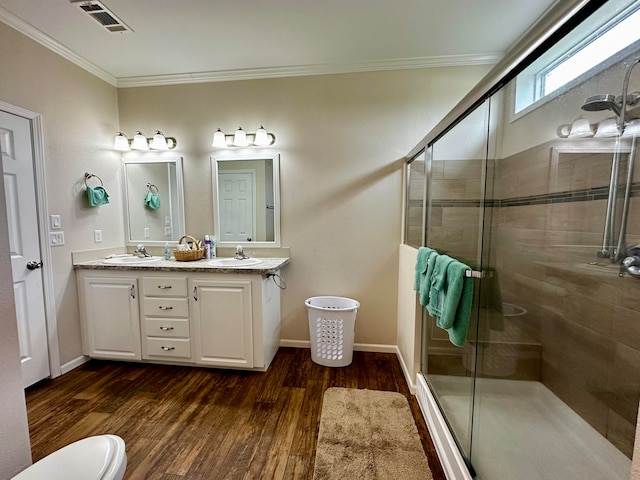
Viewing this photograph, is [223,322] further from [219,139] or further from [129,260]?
[219,139]

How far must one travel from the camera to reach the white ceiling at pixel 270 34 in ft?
5.80

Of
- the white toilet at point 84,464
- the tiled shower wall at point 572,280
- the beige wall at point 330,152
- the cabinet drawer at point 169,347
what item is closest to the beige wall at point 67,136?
the beige wall at point 330,152

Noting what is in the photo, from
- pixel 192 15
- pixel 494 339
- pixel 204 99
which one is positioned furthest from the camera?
pixel 204 99

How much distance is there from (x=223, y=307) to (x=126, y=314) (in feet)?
2.81

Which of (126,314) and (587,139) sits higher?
(587,139)

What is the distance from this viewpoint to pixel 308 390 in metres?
1.99

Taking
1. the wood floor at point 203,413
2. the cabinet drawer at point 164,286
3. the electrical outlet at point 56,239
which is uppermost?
the electrical outlet at point 56,239

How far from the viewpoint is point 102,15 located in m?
1.85

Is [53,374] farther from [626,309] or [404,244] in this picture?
[626,309]

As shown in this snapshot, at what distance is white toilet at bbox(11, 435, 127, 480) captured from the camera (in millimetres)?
833

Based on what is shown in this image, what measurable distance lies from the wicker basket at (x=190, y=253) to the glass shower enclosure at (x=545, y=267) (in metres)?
1.95

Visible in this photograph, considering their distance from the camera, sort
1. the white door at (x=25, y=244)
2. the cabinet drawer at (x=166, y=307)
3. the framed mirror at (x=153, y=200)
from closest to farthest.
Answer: the white door at (x=25, y=244)
the cabinet drawer at (x=166, y=307)
the framed mirror at (x=153, y=200)

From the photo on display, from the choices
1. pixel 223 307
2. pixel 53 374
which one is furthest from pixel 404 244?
pixel 53 374

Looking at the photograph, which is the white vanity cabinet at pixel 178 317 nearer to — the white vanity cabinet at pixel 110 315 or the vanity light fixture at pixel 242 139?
the white vanity cabinet at pixel 110 315
